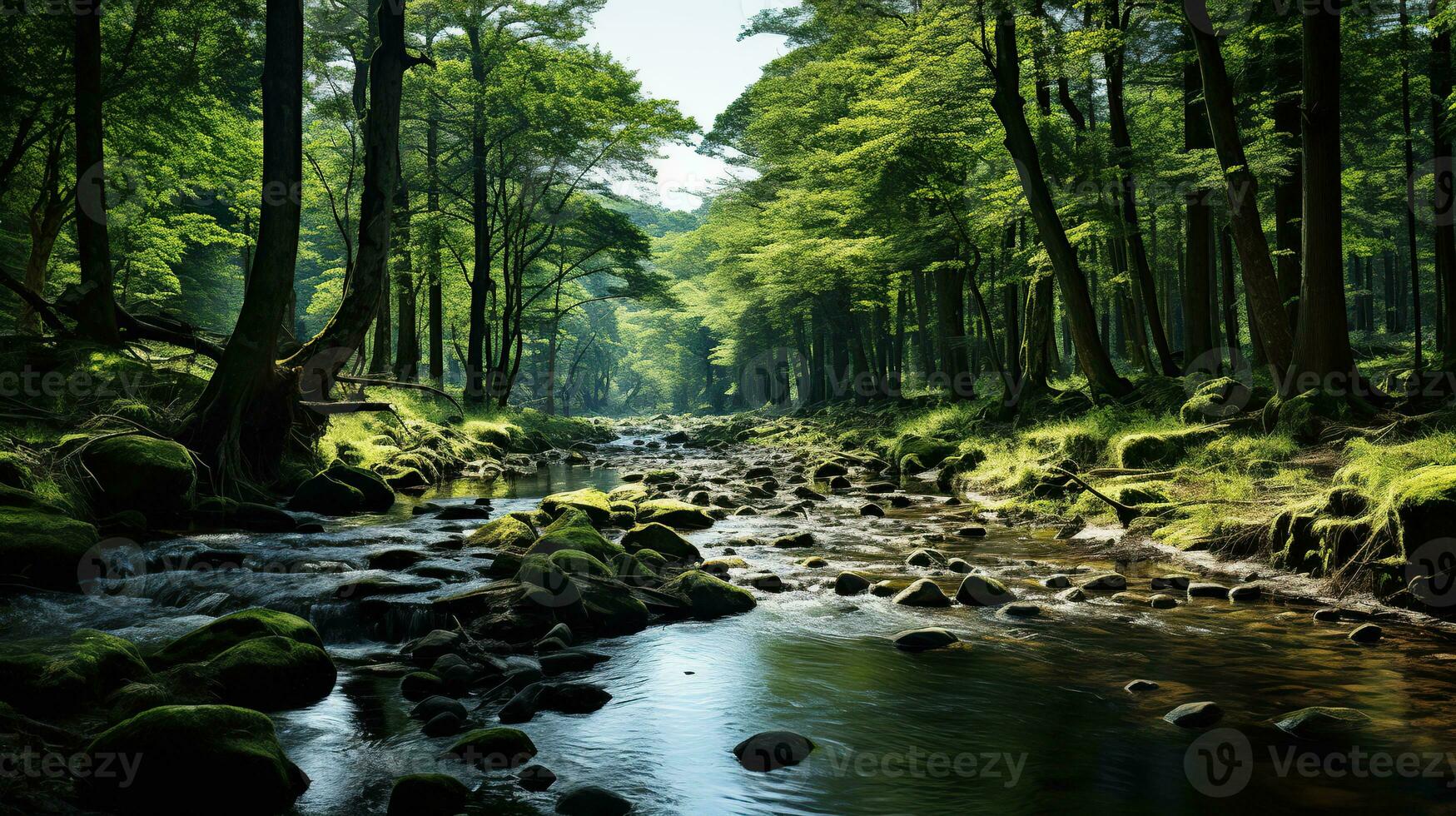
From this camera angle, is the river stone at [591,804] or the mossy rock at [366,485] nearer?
the river stone at [591,804]

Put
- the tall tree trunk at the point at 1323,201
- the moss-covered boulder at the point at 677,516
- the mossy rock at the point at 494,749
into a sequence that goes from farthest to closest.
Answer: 1. the moss-covered boulder at the point at 677,516
2. the tall tree trunk at the point at 1323,201
3. the mossy rock at the point at 494,749

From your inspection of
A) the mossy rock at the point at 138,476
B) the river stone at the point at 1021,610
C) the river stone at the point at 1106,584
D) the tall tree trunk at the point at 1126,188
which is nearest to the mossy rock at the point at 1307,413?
the river stone at the point at 1106,584

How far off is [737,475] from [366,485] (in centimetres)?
736

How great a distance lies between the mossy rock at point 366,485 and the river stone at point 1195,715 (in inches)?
378

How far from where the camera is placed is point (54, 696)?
3967mm

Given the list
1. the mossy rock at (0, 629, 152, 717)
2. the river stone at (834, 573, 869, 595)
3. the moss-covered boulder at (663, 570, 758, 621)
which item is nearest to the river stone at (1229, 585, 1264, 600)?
the river stone at (834, 573, 869, 595)

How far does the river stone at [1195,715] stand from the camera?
4.12m

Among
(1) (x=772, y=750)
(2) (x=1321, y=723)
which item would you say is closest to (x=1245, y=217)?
(2) (x=1321, y=723)

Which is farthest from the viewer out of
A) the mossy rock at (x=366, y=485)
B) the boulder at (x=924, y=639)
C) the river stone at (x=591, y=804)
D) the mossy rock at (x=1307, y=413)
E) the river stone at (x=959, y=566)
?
the mossy rock at (x=366, y=485)

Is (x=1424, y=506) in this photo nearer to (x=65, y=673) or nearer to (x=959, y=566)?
(x=959, y=566)

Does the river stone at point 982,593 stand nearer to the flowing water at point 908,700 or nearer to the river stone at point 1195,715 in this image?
the flowing water at point 908,700

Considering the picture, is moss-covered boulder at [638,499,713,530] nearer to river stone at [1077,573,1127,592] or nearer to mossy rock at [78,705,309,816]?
river stone at [1077,573,1127,592]

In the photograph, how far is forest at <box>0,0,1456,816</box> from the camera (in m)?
3.90

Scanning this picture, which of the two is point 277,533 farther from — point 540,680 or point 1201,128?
point 1201,128
